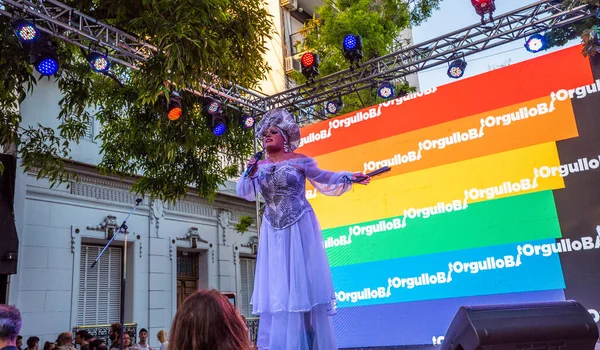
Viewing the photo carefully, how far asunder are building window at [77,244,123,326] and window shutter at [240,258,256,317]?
3494 mm

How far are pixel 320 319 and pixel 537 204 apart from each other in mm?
2518

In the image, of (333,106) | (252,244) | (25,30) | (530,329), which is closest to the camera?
(530,329)

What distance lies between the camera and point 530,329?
73.9 inches

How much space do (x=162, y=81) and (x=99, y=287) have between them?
18.9 ft

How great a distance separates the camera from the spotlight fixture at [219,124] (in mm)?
6758

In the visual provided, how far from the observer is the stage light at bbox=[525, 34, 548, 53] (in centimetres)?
545

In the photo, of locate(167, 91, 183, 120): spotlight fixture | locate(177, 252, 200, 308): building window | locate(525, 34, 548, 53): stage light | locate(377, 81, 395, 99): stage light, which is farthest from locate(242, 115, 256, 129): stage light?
locate(177, 252, 200, 308): building window

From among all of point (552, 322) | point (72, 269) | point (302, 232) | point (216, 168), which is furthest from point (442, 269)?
point (72, 269)

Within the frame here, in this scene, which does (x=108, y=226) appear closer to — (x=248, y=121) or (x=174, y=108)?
(x=248, y=121)

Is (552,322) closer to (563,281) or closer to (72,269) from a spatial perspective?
(563,281)

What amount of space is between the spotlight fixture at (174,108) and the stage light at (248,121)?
113cm

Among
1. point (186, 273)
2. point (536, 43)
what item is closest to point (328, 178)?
point (536, 43)

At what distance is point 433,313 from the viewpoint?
183 inches

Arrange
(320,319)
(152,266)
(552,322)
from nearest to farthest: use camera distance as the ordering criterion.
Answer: (552,322) → (320,319) → (152,266)
